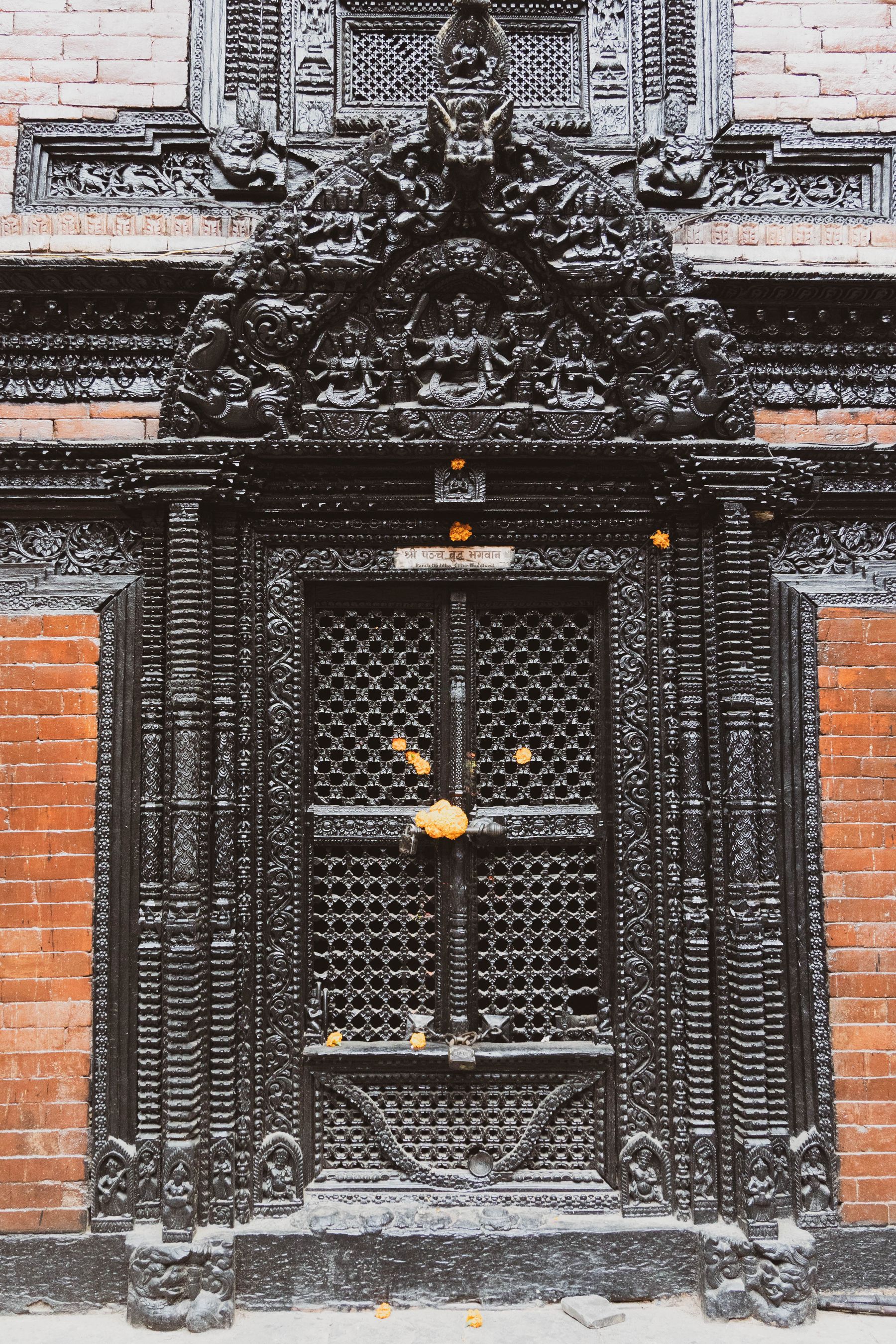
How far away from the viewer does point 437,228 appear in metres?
3.14

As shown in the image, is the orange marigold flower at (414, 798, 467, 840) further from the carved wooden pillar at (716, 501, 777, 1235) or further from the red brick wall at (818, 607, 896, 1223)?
the red brick wall at (818, 607, 896, 1223)

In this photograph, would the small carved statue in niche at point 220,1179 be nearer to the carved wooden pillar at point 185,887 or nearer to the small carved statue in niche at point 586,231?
the carved wooden pillar at point 185,887

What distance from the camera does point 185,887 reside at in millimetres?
2992

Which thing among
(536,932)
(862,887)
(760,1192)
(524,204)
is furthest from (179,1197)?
(524,204)

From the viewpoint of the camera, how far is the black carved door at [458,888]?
318 cm

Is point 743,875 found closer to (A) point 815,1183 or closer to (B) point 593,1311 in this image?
(A) point 815,1183

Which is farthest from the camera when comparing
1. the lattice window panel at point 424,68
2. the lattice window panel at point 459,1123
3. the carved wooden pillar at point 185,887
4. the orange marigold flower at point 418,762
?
the lattice window panel at point 424,68

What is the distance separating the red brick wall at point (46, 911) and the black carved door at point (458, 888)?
32.5 inches

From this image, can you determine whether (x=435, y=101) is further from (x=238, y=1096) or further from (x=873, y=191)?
(x=238, y=1096)

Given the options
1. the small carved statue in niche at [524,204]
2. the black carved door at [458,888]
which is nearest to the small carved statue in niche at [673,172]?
the small carved statue in niche at [524,204]

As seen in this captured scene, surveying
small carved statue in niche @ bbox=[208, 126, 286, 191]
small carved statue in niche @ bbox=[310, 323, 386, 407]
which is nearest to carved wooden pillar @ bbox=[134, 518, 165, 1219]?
small carved statue in niche @ bbox=[310, 323, 386, 407]

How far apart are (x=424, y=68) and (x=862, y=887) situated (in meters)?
3.72

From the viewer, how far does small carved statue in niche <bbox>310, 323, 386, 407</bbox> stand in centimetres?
320

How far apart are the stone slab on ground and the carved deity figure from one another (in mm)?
3199
